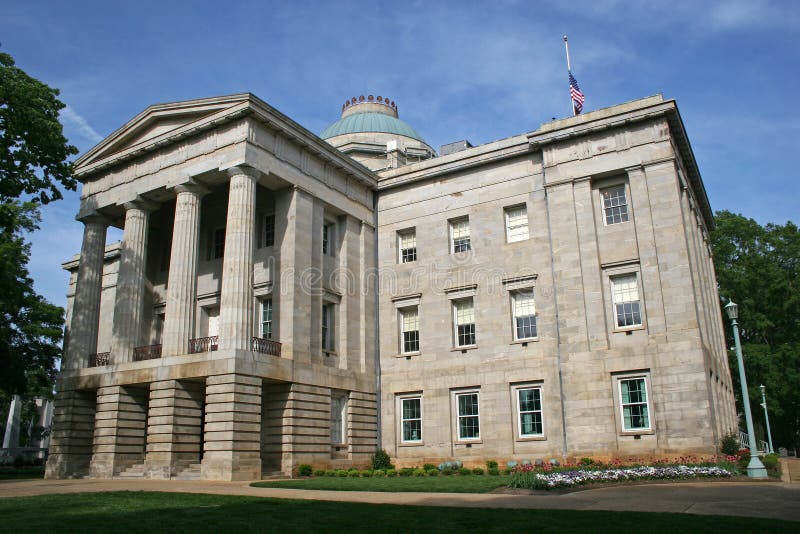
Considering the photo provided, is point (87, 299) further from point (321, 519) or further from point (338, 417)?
point (321, 519)

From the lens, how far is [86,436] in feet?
106

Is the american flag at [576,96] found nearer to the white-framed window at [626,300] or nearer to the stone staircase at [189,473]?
the white-framed window at [626,300]

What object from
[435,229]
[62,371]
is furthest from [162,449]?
[435,229]

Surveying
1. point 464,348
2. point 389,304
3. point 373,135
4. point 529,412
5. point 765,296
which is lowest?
point 529,412

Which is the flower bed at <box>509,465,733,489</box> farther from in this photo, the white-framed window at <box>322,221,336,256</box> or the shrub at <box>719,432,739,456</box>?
the white-framed window at <box>322,221,336,256</box>


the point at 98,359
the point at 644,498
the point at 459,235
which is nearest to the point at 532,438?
the point at 459,235

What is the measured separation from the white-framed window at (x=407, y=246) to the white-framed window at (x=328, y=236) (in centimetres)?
374

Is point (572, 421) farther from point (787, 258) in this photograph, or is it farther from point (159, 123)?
point (787, 258)

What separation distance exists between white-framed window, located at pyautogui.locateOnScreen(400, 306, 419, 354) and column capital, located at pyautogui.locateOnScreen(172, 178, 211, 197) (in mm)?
11962

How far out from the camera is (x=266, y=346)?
95.0 feet

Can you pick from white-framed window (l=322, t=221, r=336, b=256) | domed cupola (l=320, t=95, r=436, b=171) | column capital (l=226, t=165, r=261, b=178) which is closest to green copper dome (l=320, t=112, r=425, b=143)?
domed cupola (l=320, t=95, r=436, b=171)

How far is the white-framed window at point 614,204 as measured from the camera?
30.3m

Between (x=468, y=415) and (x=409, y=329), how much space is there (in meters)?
5.72

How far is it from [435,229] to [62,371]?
20403 millimetres
